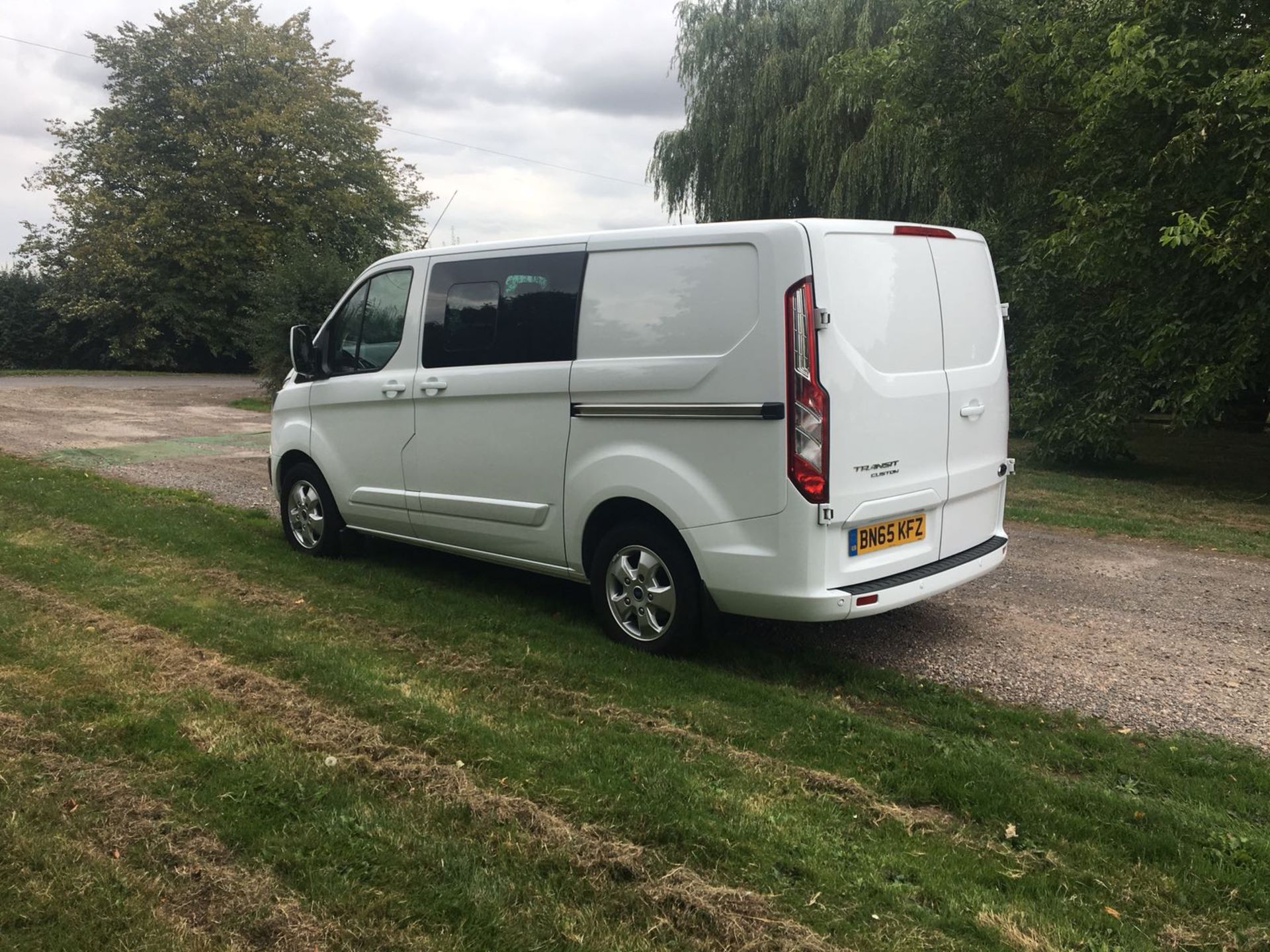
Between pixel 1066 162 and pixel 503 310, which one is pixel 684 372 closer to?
pixel 503 310

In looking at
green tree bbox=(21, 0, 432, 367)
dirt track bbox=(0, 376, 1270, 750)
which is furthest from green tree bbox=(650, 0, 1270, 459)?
green tree bbox=(21, 0, 432, 367)

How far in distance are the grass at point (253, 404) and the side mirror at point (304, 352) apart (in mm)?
15074

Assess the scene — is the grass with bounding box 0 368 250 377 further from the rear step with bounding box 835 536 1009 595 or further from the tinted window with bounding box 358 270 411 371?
the rear step with bounding box 835 536 1009 595

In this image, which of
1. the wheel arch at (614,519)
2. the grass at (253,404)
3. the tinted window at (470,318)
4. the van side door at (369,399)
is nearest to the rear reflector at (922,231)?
the wheel arch at (614,519)

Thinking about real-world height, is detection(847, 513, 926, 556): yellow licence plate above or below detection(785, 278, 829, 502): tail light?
below

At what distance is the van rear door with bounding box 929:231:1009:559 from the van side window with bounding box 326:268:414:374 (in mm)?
3336

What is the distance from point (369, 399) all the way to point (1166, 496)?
9.81 m

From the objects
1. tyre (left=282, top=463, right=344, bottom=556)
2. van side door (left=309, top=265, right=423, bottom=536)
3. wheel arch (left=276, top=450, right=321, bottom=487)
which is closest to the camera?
van side door (left=309, top=265, right=423, bottom=536)

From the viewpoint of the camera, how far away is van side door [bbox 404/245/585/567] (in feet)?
17.5

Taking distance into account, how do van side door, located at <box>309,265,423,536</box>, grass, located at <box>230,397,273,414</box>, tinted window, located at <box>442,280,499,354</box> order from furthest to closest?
grass, located at <box>230,397,273,414</box>
van side door, located at <box>309,265,423,536</box>
tinted window, located at <box>442,280,499,354</box>

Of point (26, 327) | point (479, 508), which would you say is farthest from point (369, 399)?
point (26, 327)

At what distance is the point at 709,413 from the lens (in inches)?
180

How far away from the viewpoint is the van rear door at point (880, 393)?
439cm

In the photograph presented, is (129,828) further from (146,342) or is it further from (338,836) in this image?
(146,342)
